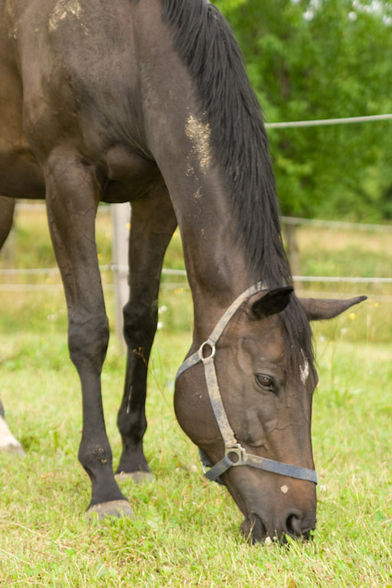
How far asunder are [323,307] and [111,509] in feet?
3.74

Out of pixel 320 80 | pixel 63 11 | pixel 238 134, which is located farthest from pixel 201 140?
pixel 320 80

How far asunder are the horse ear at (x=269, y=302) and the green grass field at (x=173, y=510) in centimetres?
24

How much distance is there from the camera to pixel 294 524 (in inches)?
85.8

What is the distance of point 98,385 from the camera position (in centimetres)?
283

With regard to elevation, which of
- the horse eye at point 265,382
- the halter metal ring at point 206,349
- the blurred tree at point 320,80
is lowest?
the horse eye at point 265,382

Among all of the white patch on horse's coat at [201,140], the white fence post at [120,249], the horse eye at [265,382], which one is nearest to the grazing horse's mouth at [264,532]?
the horse eye at [265,382]

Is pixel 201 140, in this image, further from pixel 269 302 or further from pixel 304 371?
pixel 304 371

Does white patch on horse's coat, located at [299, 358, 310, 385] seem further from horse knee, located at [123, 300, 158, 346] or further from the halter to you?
horse knee, located at [123, 300, 158, 346]

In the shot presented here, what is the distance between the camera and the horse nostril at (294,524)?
218 centimetres

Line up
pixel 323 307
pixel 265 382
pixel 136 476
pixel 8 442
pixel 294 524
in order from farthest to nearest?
pixel 8 442 < pixel 136 476 < pixel 323 307 < pixel 265 382 < pixel 294 524

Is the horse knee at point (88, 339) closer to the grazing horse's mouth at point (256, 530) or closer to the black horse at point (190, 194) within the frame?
the black horse at point (190, 194)

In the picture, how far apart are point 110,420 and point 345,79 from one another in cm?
990

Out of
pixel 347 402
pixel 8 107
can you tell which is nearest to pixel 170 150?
pixel 8 107

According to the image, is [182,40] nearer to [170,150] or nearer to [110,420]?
[170,150]
